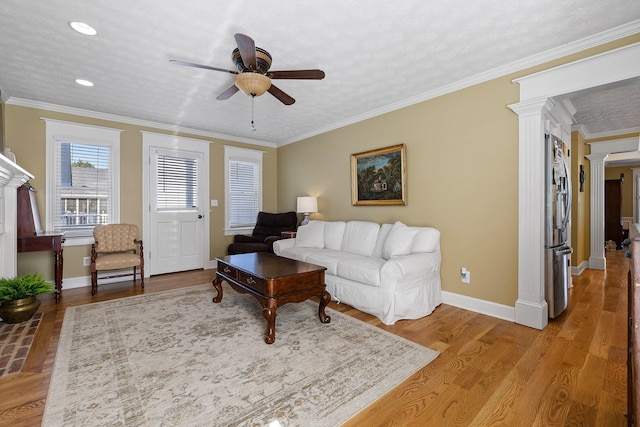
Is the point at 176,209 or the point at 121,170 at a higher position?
the point at 121,170

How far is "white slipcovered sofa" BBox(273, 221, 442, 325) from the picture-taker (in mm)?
2740

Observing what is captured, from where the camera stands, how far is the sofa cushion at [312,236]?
4.20m

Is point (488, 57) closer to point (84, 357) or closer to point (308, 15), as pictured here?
point (308, 15)

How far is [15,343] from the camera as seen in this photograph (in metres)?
2.30

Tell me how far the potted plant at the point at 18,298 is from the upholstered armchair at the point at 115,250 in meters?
0.97

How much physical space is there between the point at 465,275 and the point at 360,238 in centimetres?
126

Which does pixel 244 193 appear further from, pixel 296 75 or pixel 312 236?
pixel 296 75

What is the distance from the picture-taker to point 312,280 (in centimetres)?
261

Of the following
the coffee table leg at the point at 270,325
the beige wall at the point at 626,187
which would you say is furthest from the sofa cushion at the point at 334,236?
the beige wall at the point at 626,187

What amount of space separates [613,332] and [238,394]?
3093 millimetres

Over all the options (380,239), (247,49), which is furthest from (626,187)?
(247,49)

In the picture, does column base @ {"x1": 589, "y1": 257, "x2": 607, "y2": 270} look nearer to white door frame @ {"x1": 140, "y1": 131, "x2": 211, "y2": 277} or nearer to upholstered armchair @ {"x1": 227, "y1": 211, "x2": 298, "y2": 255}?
upholstered armchair @ {"x1": 227, "y1": 211, "x2": 298, "y2": 255}

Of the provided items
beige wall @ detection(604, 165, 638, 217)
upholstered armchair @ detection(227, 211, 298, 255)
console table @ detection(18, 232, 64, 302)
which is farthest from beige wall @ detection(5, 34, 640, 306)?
beige wall @ detection(604, 165, 638, 217)

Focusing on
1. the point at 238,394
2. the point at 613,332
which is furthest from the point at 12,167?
the point at 613,332
